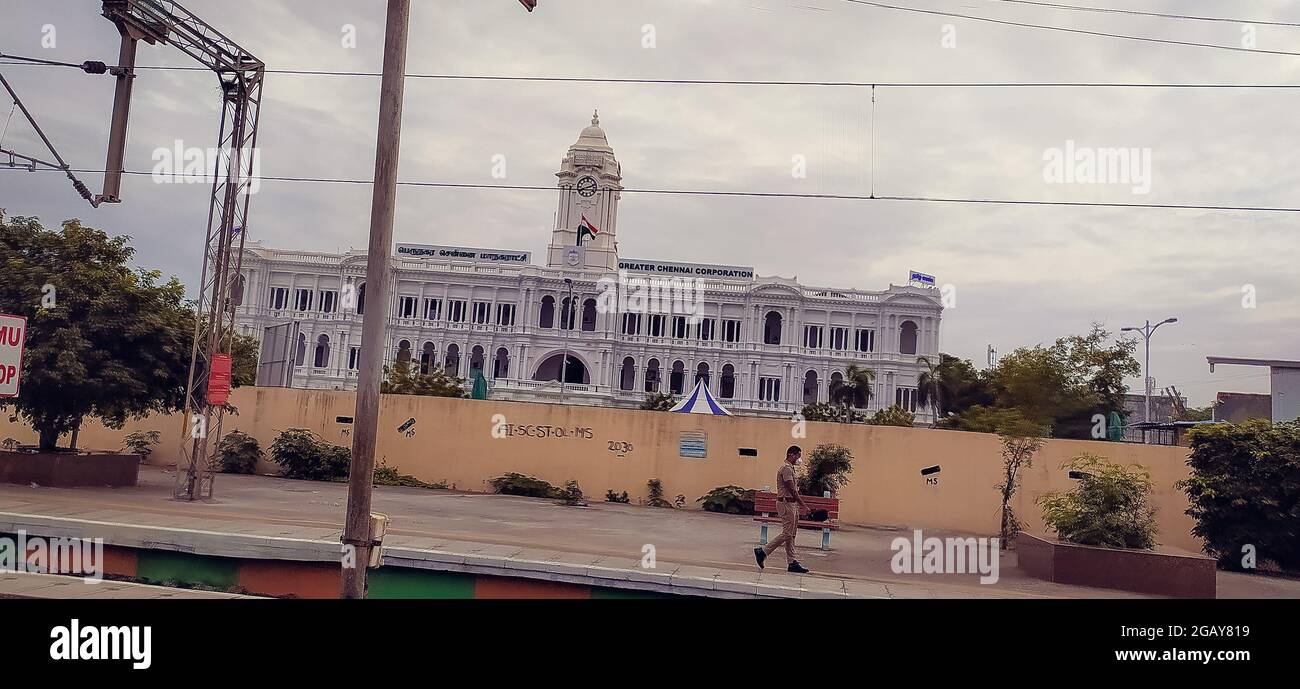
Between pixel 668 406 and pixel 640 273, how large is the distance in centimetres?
2067

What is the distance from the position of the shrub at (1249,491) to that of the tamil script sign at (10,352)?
1586 centimetres

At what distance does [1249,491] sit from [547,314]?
65193 mm

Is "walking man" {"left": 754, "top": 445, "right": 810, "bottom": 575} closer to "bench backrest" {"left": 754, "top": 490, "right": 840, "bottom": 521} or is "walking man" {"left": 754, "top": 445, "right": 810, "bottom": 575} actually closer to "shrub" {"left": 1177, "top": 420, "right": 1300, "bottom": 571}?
"bench backrest" {"left": 754, "top": 490, "right": 840, "bottom": 521}

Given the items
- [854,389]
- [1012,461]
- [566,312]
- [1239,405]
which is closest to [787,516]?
[1012,461]

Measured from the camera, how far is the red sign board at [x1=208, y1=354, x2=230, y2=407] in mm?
15727

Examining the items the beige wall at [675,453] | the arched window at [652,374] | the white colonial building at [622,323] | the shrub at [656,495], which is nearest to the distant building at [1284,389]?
the beige wall at [675,453]

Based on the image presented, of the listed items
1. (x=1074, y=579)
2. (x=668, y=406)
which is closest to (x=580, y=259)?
(x=668, y=406)

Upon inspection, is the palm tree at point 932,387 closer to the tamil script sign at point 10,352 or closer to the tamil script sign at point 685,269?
the tamil script sign at point 685,269

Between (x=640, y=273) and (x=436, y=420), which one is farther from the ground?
(x=640, y=273)

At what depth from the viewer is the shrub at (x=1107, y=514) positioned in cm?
1127

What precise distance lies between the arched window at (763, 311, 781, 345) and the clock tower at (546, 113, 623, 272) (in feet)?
49.6

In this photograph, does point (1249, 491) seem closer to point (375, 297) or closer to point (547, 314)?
point (375, 297)
